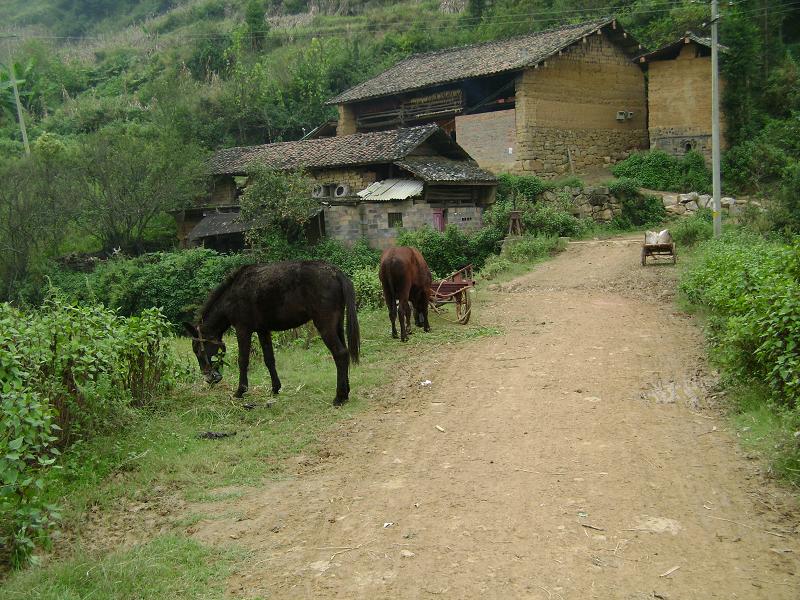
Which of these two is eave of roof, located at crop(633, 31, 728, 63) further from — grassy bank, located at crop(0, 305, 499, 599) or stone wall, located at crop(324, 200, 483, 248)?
grassy bank, located at crop(0, 305, 499, 599)

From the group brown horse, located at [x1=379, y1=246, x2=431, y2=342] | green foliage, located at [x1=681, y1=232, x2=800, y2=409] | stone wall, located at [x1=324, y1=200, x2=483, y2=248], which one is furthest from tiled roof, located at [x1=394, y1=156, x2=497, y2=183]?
green foliage, located at [x1=681, y1=232, x2=800, y2=409]

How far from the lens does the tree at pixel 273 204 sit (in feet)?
83.4

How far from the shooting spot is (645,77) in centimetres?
3306

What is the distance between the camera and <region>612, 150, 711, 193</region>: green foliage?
27.4 metres

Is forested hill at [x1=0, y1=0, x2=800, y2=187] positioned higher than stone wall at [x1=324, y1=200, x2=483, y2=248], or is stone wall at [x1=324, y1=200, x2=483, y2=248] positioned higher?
forested hill at [x1=0, y1=0, x2=800, y2=187]

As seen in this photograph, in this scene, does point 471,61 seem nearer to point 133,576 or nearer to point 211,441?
point 211,441

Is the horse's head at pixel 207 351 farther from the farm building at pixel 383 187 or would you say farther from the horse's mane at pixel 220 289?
the farm building at pixel 383 187

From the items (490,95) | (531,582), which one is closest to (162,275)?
(490,95)

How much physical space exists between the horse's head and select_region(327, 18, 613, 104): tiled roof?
72.2 ft

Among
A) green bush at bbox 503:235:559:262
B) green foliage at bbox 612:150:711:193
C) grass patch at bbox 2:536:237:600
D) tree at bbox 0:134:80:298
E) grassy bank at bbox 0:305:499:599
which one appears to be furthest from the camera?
tree at bbox 0:134:80:298

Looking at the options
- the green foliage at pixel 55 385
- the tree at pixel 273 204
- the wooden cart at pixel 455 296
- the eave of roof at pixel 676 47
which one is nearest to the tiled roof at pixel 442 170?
the tree at pixel 273 204

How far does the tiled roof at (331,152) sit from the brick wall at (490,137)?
3.76 metres

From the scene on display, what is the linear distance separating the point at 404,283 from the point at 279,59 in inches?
1580

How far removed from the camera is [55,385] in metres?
6.60
